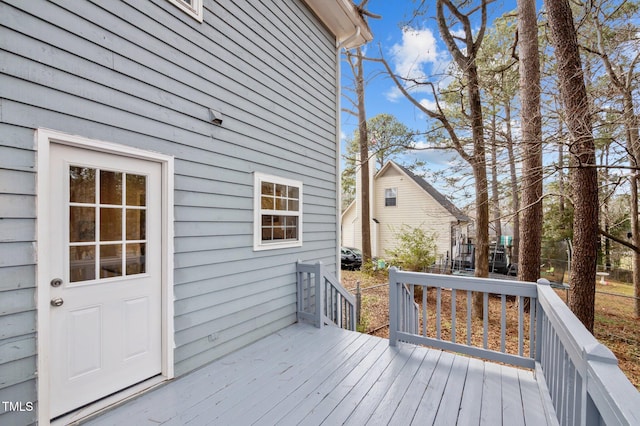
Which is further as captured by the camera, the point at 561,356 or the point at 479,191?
the point at 479,191

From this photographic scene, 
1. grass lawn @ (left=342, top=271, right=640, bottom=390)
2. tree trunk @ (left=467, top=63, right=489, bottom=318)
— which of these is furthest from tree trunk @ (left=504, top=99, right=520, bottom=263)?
grass lawn @ (left=342, top=271, right=640, bottom=390)

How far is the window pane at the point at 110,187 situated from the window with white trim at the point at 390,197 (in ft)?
48.2

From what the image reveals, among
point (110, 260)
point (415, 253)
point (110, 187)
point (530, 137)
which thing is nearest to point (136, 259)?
point (110, 260)

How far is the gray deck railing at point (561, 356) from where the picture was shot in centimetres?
99

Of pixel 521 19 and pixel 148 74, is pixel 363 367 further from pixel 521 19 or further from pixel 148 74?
pixel 521 19

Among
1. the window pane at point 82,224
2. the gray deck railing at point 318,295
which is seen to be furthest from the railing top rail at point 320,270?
the window pane at point 82,224

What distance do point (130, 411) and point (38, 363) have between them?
69cm

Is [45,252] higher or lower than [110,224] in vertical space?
lower

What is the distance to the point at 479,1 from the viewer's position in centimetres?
669

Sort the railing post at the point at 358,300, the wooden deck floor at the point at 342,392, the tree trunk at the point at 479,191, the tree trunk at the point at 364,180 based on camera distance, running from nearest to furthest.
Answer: the wooden deck floor at the point at 342,392 → the railing post at the point at 358,300 → the tree trunk at the point at 479,191 → the tree trunk at the point at 364,180

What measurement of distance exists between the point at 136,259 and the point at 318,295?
217 cm

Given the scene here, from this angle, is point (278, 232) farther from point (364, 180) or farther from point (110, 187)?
point (364, 180)

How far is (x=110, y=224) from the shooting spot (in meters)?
2.24

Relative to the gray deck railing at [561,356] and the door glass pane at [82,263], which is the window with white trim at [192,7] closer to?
the door glass pane at [82,263]
